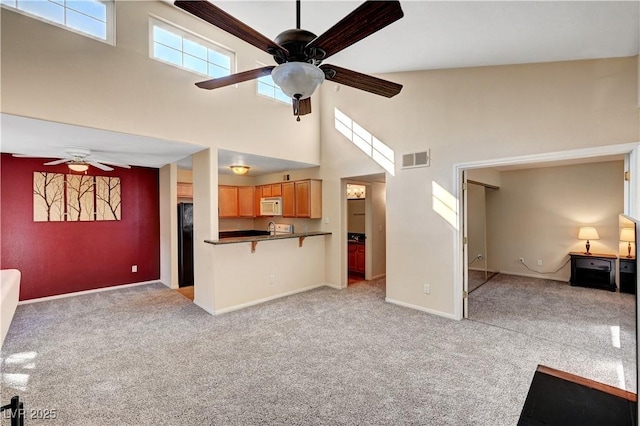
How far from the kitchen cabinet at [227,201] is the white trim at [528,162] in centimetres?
478

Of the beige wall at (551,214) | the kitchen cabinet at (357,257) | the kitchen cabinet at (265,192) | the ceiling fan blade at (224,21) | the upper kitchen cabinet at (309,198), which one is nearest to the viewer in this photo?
the ceiling fan blade at (224,21)

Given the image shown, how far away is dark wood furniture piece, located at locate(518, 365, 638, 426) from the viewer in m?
1.09

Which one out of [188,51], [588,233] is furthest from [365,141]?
[588,233]

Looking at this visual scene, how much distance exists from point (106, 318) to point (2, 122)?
2595mm

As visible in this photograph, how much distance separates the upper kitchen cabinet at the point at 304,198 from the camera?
18.3ft

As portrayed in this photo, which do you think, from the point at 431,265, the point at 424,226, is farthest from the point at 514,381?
the point at 424,226

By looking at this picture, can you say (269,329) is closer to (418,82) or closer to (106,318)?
(106,318)

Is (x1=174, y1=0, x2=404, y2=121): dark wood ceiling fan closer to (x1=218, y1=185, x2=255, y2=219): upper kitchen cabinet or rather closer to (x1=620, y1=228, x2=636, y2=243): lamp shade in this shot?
(x1=620, y1=228, x2=636, y2=243): lamp shade

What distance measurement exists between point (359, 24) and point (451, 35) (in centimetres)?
189

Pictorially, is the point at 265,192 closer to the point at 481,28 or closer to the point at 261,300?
the point at 261,300

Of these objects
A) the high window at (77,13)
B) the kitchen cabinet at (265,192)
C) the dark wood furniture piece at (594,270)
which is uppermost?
the high window at (77,13)

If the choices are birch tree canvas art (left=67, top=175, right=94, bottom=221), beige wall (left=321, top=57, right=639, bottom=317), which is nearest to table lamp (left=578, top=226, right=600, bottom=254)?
beige wall (left=321, top=57, right=639, bottom=317)

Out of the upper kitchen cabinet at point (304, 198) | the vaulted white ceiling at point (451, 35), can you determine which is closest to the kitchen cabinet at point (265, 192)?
the upper kitchen cabinet at point (304, 198)

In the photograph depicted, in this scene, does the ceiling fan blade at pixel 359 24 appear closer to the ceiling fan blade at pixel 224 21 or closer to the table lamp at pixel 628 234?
the ceiling fan blade at pixel 224 21
